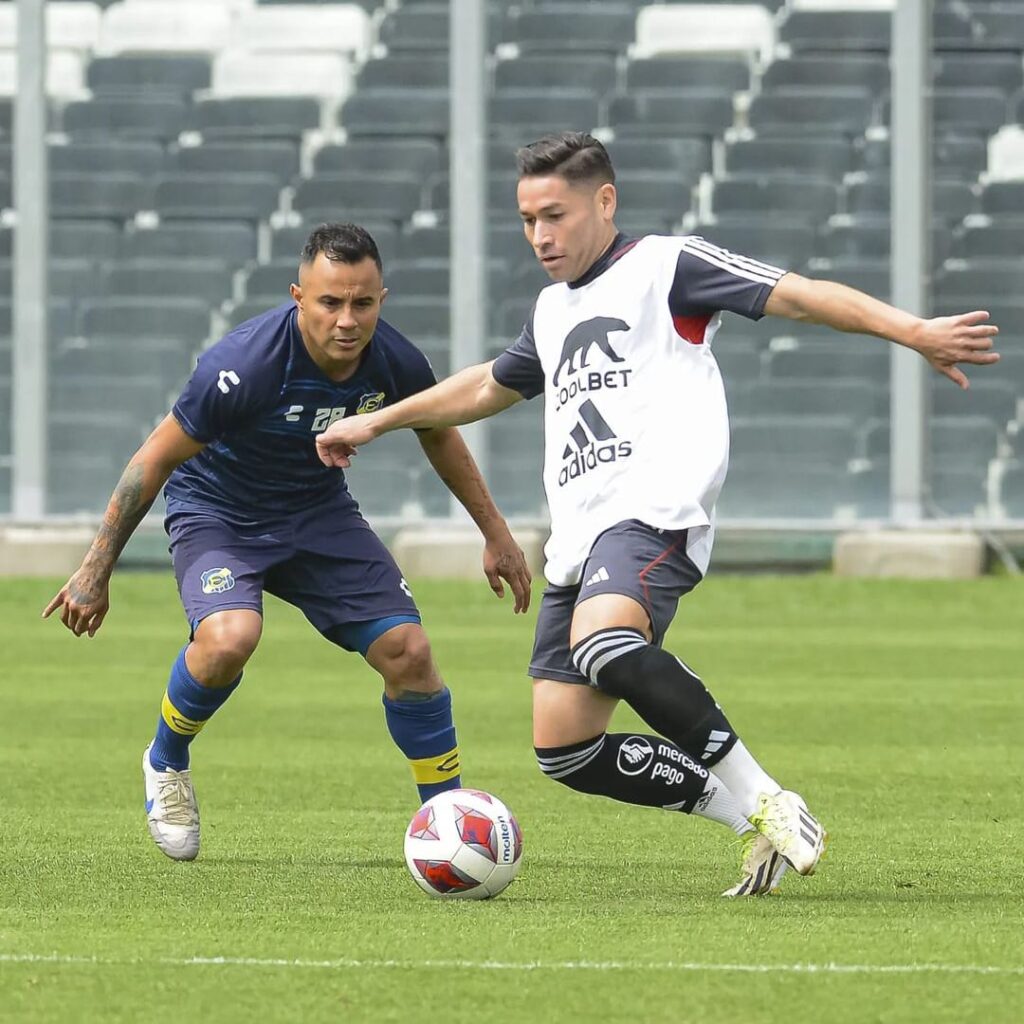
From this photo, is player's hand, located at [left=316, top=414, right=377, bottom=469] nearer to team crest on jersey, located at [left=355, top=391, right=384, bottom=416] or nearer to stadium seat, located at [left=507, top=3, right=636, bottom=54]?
team crest on jersey, located at [left=355, top=391, right=384, bottom=416]

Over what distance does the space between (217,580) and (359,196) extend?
1407 centimetres

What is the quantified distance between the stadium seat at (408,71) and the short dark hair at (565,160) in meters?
14.5

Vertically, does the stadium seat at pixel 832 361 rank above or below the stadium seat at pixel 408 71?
below

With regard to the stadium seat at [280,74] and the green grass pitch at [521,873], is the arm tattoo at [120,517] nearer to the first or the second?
the green grass pitch at [521,873]

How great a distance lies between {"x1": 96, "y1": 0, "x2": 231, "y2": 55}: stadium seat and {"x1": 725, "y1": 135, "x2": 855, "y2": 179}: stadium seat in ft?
15.3

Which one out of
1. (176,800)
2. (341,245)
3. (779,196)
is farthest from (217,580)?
(779,196)

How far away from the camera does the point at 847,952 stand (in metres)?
5.03

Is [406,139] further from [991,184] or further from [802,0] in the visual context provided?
[991,184]

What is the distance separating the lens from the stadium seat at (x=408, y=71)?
66.8 ft

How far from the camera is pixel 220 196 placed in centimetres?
2069

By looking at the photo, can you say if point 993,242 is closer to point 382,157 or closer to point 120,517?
point 382,157

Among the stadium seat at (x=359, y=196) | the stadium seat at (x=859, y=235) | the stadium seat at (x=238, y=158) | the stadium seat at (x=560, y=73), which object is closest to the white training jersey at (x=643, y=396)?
the stadium seat at (x=859, y=235)

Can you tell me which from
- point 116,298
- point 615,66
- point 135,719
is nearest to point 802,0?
point 615,66

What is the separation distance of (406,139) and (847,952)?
16086 millimetres
